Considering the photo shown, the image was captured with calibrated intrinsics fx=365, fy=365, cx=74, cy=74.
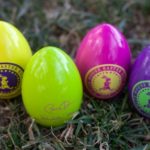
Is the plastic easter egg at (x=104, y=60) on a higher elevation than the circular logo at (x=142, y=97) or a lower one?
higher

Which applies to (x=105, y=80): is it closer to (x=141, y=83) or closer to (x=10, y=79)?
(x=141, y=83)

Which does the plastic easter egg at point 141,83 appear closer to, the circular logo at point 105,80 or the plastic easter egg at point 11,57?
the circular logo at point 105,80

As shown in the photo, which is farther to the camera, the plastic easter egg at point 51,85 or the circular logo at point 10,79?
the circular logo at point 10,79

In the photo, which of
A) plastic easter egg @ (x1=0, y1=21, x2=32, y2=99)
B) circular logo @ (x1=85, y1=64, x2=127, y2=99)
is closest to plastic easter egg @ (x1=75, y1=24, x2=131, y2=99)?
circular logo @ (x1=85, y1=64, x2=127, y2=99)

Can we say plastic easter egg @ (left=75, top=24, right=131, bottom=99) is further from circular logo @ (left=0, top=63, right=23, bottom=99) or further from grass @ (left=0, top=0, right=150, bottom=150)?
circular logo @ (left=0, top=63, right=23, bottom=99)

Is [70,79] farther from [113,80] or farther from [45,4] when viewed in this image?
[45,4]

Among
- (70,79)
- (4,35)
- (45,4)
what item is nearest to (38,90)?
(70,79)

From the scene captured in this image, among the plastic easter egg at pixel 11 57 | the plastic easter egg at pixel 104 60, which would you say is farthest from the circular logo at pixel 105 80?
the plastic easter egg at pixel 11 57
